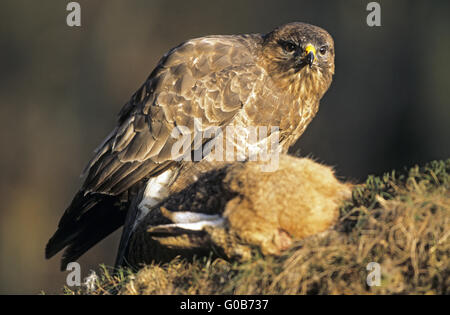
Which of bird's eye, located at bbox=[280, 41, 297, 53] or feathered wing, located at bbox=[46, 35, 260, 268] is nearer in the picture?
feathered wing, located at bbox=[46, 35, 260, 268]

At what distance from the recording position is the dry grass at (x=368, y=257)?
9.41ft

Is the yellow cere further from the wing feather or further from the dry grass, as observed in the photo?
the dry grass

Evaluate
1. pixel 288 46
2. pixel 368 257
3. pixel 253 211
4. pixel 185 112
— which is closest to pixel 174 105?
pixel 185 112

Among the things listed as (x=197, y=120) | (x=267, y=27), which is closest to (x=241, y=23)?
(x=267, y=27)

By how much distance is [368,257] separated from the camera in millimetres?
2934

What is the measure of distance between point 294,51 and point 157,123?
101 cm

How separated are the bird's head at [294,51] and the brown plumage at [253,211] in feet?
3.77

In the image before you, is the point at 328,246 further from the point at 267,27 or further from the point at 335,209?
the point at 267,27

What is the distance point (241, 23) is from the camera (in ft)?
36.1

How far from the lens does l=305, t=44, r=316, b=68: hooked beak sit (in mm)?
4293

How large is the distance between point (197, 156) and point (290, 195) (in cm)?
118
